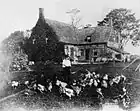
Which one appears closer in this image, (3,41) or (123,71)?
(123,71)

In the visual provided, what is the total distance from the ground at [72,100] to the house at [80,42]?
14.2 inches

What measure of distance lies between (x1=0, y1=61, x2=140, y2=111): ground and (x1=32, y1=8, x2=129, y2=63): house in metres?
0.36

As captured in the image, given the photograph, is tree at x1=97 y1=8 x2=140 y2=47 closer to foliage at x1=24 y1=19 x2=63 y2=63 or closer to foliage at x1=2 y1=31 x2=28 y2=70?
foliage at x1=24 y1=19 x2=63 y2=63

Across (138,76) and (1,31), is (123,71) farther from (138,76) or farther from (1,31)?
(1,31)

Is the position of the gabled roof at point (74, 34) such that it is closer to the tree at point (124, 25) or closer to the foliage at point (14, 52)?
the tree at point (124, 25)

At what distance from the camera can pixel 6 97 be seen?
3.73 metres

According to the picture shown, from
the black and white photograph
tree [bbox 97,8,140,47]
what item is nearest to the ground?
the black and white photograph

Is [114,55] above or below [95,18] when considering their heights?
below

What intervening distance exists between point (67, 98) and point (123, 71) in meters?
0.84

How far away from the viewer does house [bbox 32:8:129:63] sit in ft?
14.0

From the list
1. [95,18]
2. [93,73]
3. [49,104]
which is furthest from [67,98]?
[95,18]

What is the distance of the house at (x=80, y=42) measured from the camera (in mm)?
4254

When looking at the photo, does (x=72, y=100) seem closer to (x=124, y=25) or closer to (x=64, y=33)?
(x=64, y=33)

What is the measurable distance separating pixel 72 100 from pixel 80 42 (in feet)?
7.23
